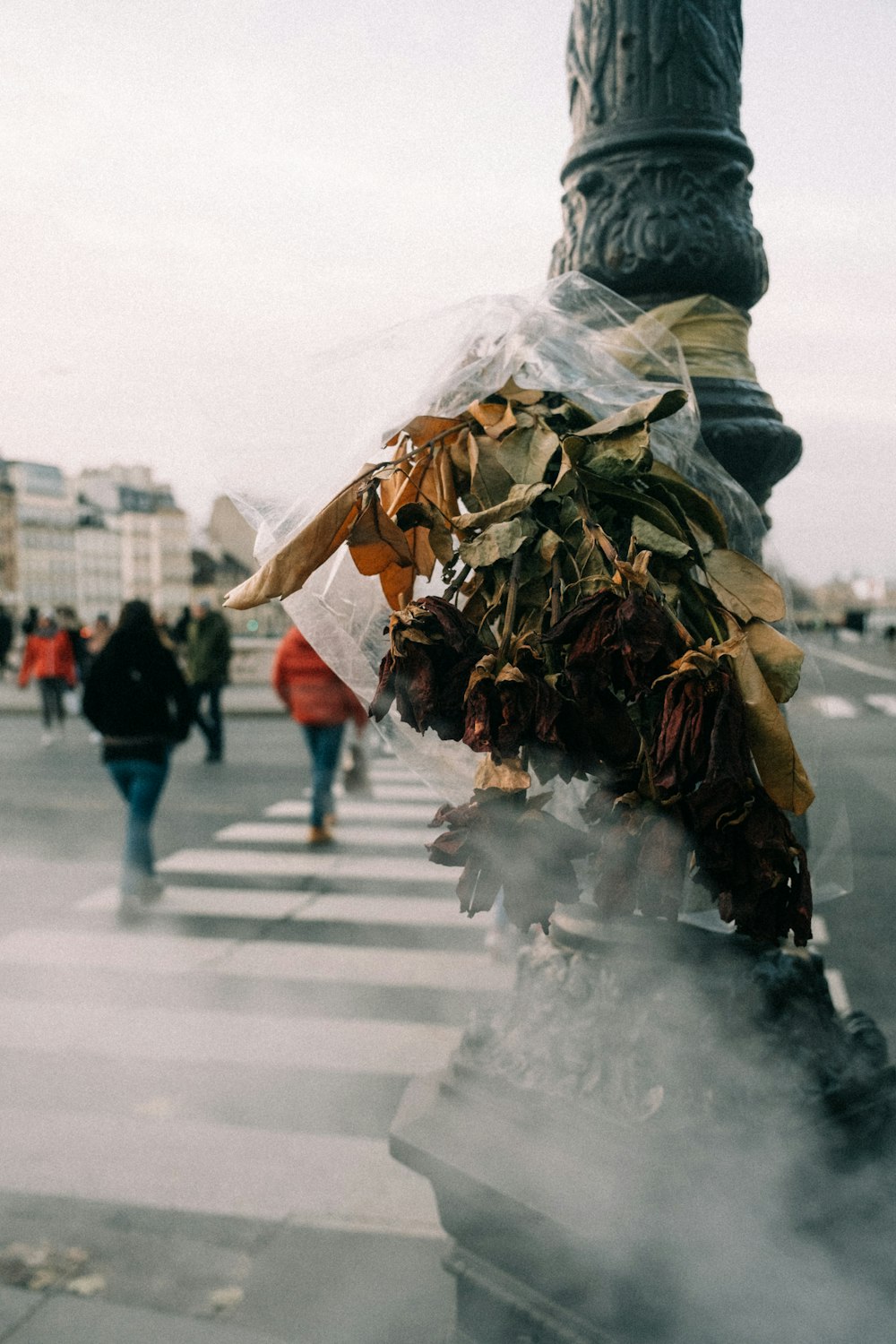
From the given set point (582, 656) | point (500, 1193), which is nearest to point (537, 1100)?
point (500, 1193)

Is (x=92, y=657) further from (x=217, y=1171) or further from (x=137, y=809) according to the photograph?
(x=217, y=1171)

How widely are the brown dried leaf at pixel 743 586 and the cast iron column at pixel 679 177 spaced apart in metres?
0.56

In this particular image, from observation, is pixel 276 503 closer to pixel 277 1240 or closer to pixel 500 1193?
pixel 500 1193

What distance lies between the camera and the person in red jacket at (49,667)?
600 inches

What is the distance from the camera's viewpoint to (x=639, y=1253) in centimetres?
191

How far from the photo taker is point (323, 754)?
8461mm

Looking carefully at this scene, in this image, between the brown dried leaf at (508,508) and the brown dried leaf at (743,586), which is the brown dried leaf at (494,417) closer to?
the brown dried leaf at (508,508)

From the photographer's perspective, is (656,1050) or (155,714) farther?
(155,714)

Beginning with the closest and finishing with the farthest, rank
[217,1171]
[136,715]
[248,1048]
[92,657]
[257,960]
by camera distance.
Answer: [217,1171] → [248,1048] → [257,960] → [136,715] → [92,657]

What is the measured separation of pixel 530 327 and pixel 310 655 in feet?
22.3

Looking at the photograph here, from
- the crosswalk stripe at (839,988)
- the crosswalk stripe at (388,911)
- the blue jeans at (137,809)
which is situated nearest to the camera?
the crosswalk stripe at (839,988)

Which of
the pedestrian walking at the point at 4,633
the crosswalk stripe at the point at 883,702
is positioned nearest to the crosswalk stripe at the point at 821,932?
the crosswalk stripe at the point at 883,702

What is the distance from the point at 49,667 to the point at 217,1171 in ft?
41.0

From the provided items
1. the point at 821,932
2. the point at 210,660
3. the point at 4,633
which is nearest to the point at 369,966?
the point at 821,932
